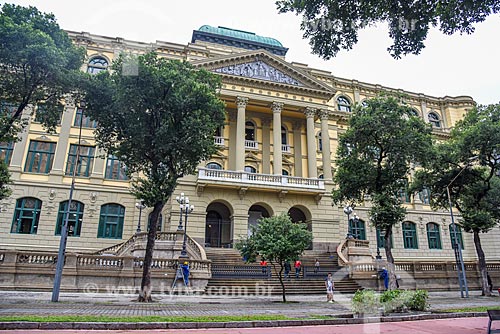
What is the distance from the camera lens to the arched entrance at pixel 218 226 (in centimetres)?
3045

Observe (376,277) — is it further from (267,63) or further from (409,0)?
(267,63)

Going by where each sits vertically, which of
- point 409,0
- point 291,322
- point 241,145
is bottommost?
point 291,322

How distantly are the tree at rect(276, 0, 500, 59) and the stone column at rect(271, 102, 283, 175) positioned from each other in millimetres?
20622

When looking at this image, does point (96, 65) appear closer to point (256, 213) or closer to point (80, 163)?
point (80, 163)

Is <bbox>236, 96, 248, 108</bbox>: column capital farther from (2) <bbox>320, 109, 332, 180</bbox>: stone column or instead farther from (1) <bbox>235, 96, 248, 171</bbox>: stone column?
(2) <bbox>320, 109, 332, 180</bbox>: stone column

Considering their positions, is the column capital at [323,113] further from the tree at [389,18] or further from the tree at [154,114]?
the tree at [389,18]

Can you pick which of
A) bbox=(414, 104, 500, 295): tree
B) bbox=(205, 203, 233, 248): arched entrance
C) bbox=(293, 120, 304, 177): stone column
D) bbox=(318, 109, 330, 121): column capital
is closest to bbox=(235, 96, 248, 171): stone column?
bbox=(205, 203, 233, 248): arched entrance

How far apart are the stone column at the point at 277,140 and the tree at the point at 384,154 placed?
895 centimetres

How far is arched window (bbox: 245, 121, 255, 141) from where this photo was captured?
113 feet

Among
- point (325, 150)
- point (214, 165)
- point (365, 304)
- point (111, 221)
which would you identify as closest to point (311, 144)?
point (325, 150)

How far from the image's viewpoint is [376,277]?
22281mm

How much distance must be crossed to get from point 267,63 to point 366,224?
62.4 ft

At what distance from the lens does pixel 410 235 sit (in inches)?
1439

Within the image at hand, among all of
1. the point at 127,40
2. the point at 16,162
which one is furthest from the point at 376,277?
the point at 127,40
